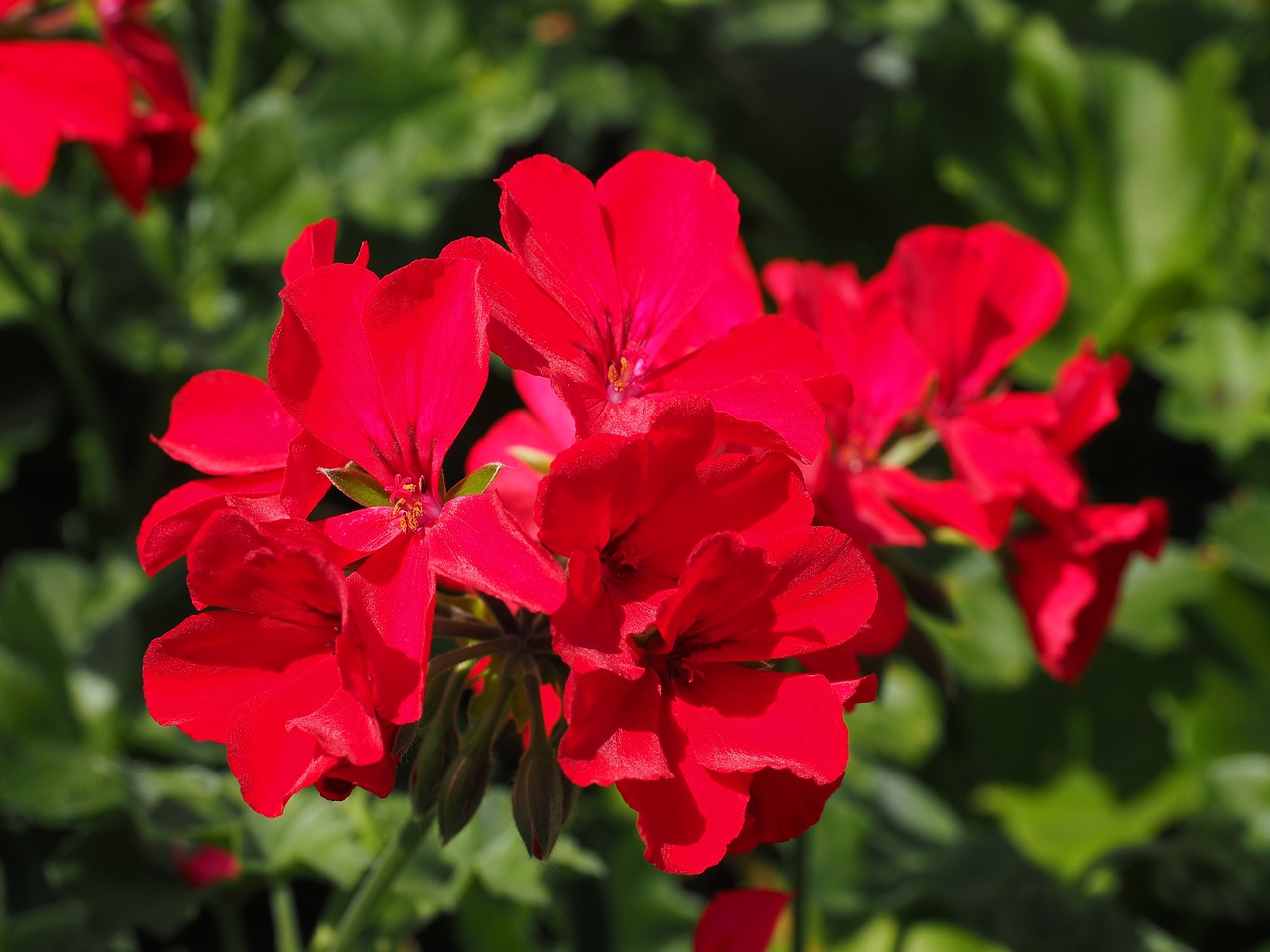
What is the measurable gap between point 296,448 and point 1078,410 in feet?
2.16

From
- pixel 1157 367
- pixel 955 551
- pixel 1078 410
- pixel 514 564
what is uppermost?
pixel 514 564

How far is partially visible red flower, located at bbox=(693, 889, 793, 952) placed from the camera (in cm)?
112

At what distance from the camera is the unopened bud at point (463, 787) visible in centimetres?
85

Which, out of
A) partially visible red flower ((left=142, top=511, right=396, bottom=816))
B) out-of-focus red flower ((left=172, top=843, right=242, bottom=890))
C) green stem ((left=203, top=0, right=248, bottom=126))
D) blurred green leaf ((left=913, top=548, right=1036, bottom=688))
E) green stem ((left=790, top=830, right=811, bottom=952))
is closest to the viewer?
partially visible red flower ((left=142, top=511, right=396, bottom=816))

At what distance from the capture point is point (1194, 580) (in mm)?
2043

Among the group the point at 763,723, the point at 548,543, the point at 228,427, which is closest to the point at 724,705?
the point at 763,723

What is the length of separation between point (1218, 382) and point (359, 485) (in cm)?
173

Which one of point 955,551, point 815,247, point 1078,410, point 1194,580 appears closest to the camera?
point 1078,410

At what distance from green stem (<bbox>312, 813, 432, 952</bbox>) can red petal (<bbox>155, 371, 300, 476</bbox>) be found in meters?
0.26

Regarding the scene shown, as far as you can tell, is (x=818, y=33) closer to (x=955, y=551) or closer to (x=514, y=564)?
(x=955, y=551)

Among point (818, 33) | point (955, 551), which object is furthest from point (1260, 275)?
point (955, 551)

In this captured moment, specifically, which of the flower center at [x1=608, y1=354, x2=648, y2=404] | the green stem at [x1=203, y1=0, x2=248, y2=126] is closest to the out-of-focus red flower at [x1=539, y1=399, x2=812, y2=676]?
the flower center at [x1=608, y1=354, x2=648, y2=404]

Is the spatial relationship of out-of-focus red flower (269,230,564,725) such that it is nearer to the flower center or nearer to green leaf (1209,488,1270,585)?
the flower center

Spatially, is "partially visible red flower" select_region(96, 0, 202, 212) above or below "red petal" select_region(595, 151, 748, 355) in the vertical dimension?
below
